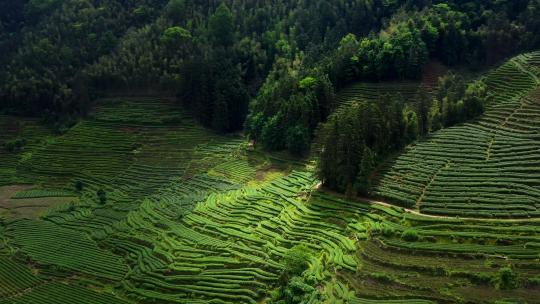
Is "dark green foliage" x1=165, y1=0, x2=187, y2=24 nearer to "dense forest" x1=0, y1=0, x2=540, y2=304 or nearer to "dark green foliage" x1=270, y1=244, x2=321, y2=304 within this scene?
"dense forest" x1=0, y1=0, x2=540, y2=304

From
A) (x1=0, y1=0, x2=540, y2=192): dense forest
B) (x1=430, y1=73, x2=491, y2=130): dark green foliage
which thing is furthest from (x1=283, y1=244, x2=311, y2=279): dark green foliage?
(x1=430, y1=73, x2=491, y2=130): dark green foliage

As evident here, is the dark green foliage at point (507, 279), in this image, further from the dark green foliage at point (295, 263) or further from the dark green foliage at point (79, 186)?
the dark green foliage at point (79, 186)

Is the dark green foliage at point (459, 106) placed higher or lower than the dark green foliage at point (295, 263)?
higher

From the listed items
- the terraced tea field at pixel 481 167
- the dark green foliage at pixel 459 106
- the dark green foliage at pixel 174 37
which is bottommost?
the terraced tea field at pixel 481 167

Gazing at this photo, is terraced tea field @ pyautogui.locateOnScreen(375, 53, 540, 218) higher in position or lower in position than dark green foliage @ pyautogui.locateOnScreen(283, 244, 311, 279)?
higher

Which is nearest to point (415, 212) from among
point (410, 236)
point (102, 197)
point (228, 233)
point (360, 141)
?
point (410, 236)

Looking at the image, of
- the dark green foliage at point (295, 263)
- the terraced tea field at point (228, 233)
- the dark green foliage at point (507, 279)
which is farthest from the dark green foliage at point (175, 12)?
the dark green foliage at point (507, 279)
